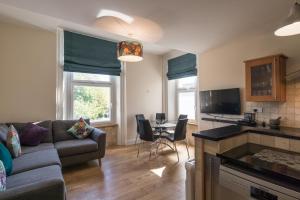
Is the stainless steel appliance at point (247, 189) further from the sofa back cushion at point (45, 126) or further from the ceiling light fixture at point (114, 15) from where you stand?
the sofa back cushion at point (45, 126)

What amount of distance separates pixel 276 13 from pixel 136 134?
391cm

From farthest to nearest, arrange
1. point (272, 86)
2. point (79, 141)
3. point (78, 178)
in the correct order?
point (79, 141) → point (78, 178) → point (272, 86)

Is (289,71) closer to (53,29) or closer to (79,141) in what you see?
(79,141)

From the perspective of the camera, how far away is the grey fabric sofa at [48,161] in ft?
3.87

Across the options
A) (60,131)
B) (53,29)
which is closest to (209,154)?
(60,131)

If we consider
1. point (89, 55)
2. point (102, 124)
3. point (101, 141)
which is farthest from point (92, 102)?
point (101, 141)

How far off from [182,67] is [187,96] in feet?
2.80

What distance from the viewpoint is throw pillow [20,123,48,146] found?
9.06 feet

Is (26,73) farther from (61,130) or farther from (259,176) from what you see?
(259,176)

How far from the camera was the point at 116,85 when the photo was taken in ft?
14.9

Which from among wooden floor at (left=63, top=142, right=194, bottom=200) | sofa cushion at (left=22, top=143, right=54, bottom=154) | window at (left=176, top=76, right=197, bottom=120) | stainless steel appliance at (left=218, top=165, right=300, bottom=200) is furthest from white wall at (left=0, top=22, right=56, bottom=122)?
stainless steel appliance at (left=218, top=165, right=300, bottom=200)

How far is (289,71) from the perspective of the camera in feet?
7.82

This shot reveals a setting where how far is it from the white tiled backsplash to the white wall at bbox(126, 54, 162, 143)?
3.00m

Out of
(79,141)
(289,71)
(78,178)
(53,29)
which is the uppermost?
(53,29)
